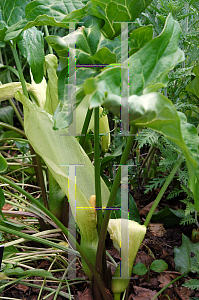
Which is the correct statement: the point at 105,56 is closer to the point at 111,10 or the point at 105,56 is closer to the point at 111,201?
the point at 111,10

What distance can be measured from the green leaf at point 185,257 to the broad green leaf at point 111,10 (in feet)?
1.68

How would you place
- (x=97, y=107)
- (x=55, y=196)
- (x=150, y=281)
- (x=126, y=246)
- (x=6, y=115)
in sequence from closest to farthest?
(x=97, y=107)
(x=126, y=246)
(x=150, y=281)
(x=55, y=196)
(x=6, y=115)

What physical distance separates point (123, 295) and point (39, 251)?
235mm

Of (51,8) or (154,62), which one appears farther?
(51,8)

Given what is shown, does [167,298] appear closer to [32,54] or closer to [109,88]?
[109,88]

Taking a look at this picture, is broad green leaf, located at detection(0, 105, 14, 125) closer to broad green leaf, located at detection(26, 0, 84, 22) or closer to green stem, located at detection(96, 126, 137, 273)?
broad green leaf, located at detection(26, 0, 84, 22)

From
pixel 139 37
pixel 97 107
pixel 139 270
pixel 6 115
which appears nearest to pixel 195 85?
→ pixel 139 37

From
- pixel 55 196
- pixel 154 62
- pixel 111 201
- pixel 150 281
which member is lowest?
pixel 150 281

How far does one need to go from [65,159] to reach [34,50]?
258 mm

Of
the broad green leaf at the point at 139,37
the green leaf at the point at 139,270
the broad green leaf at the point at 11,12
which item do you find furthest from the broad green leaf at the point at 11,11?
the green leaf at the point at 139,270

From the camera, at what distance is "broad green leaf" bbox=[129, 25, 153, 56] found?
47 centimetres

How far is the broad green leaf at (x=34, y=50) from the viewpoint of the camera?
0.61m

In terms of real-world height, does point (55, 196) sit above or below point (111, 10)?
below

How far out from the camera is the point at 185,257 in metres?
0.64
